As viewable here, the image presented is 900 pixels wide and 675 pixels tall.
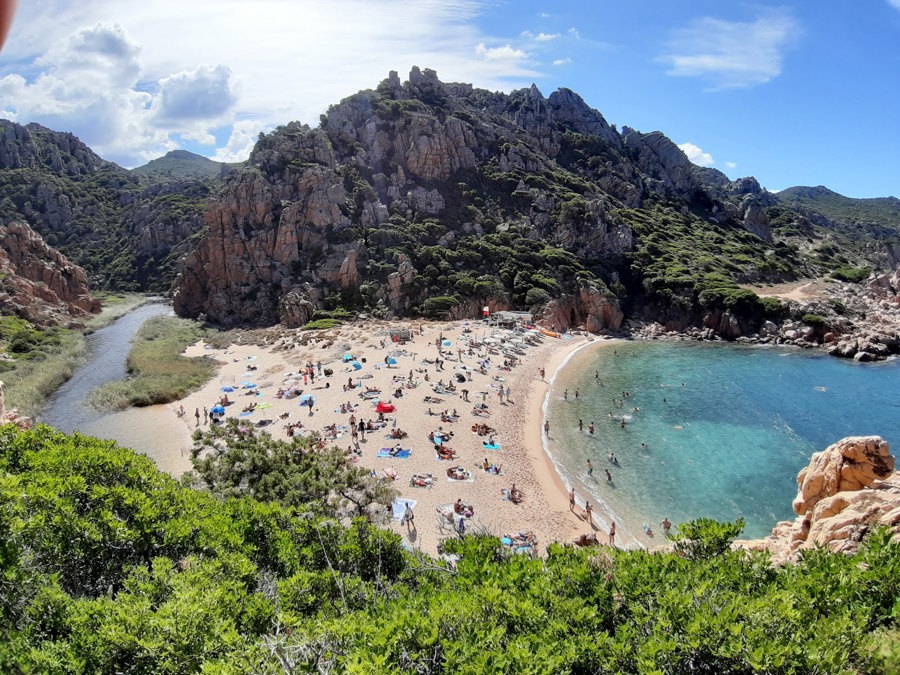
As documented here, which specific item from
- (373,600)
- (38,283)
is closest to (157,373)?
(38,283)

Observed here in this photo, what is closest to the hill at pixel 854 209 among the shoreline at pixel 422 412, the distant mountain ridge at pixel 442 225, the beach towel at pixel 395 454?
the distant mountain ridge at pixel 442 225

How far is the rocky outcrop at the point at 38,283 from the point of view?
5428 cm

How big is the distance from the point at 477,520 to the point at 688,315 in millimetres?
50315

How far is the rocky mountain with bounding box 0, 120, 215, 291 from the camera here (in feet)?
300

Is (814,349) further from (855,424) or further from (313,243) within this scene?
(313,243)

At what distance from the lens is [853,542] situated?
1223cm

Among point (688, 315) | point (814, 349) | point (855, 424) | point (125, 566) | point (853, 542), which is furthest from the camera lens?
point (688, 315)

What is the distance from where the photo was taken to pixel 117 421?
30.9 m

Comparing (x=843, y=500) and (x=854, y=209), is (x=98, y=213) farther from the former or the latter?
(x=854, y=209)

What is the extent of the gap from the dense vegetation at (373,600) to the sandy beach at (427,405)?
556 centimetres

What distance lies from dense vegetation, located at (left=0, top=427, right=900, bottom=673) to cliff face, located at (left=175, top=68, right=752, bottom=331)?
44.9 metres

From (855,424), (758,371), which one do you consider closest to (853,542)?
(855,424)

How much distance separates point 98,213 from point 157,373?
8972cm

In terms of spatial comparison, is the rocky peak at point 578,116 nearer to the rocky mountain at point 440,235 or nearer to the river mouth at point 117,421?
the rocky mountain at point 440,235
